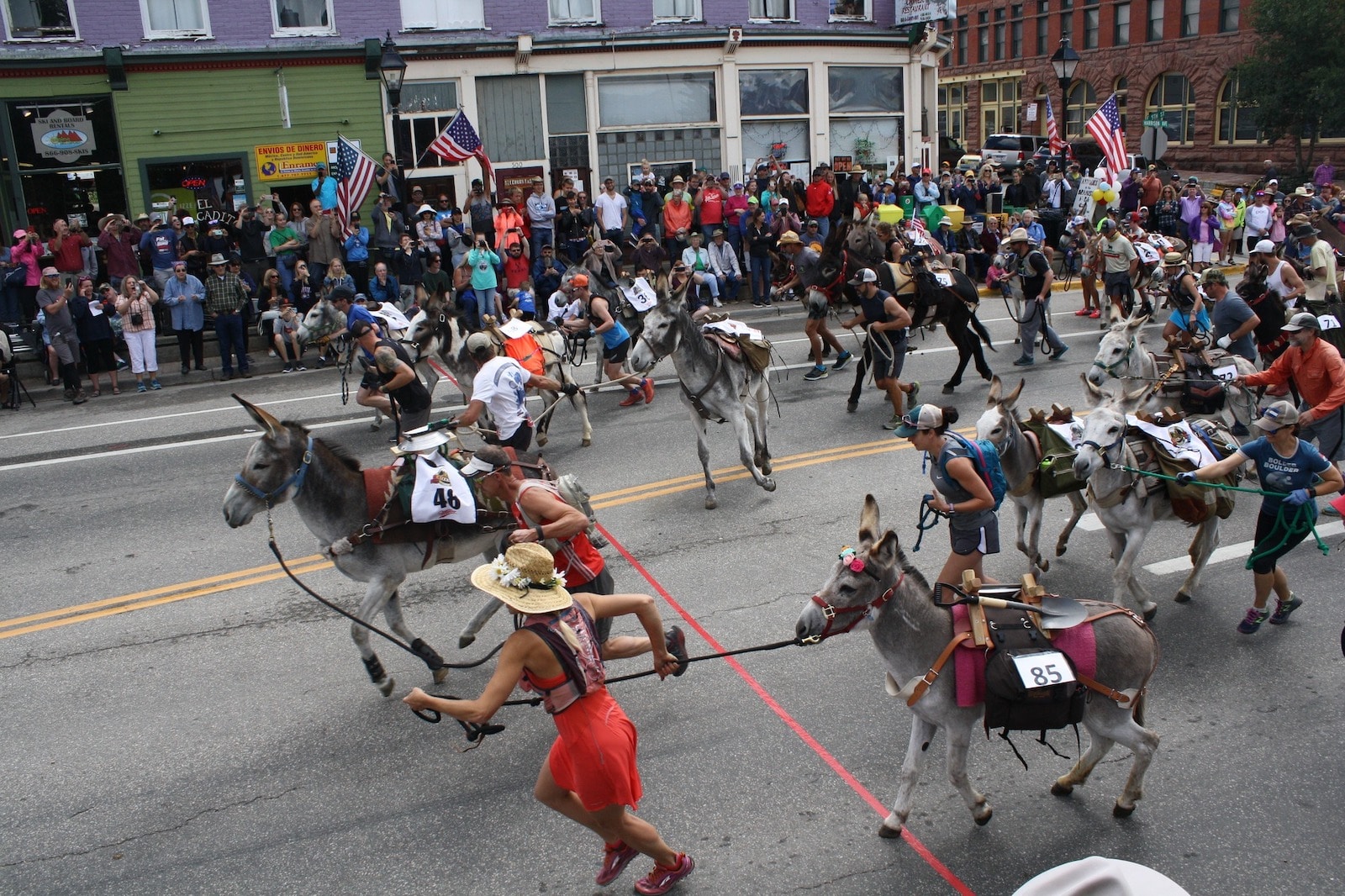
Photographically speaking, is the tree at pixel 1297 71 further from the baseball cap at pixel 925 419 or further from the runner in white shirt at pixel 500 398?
the baseball cap at pixel 925 419

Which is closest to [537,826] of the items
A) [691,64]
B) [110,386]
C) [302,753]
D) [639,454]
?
[302,753]

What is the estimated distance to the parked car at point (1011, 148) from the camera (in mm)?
42094

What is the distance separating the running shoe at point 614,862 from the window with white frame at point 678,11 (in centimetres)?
2441

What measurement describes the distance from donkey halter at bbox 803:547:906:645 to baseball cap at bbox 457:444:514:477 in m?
2.87

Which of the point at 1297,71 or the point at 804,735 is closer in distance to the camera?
the point at 804,735

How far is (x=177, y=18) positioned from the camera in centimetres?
2286

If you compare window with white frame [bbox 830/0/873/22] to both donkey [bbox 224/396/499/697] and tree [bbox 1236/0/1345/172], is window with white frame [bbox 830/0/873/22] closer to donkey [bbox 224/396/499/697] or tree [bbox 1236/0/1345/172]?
tree [bbox 1236/0/1345/172]

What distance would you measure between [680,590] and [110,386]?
1322cm

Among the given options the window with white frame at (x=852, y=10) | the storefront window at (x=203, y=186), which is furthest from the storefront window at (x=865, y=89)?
the storefront window at (x=203, y=186)

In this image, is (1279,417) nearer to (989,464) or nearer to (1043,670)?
(989,464)

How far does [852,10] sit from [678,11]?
5.28 meters

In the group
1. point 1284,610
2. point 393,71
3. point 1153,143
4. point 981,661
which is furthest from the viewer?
point 1153,143

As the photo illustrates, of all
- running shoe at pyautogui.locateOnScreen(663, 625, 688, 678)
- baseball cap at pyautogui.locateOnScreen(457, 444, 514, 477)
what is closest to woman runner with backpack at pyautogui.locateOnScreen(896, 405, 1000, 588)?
running shoe at pyautogui.locateOnScreen(663, 625, 688, 678)

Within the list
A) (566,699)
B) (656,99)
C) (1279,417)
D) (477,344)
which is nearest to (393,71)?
→ (656,99)
